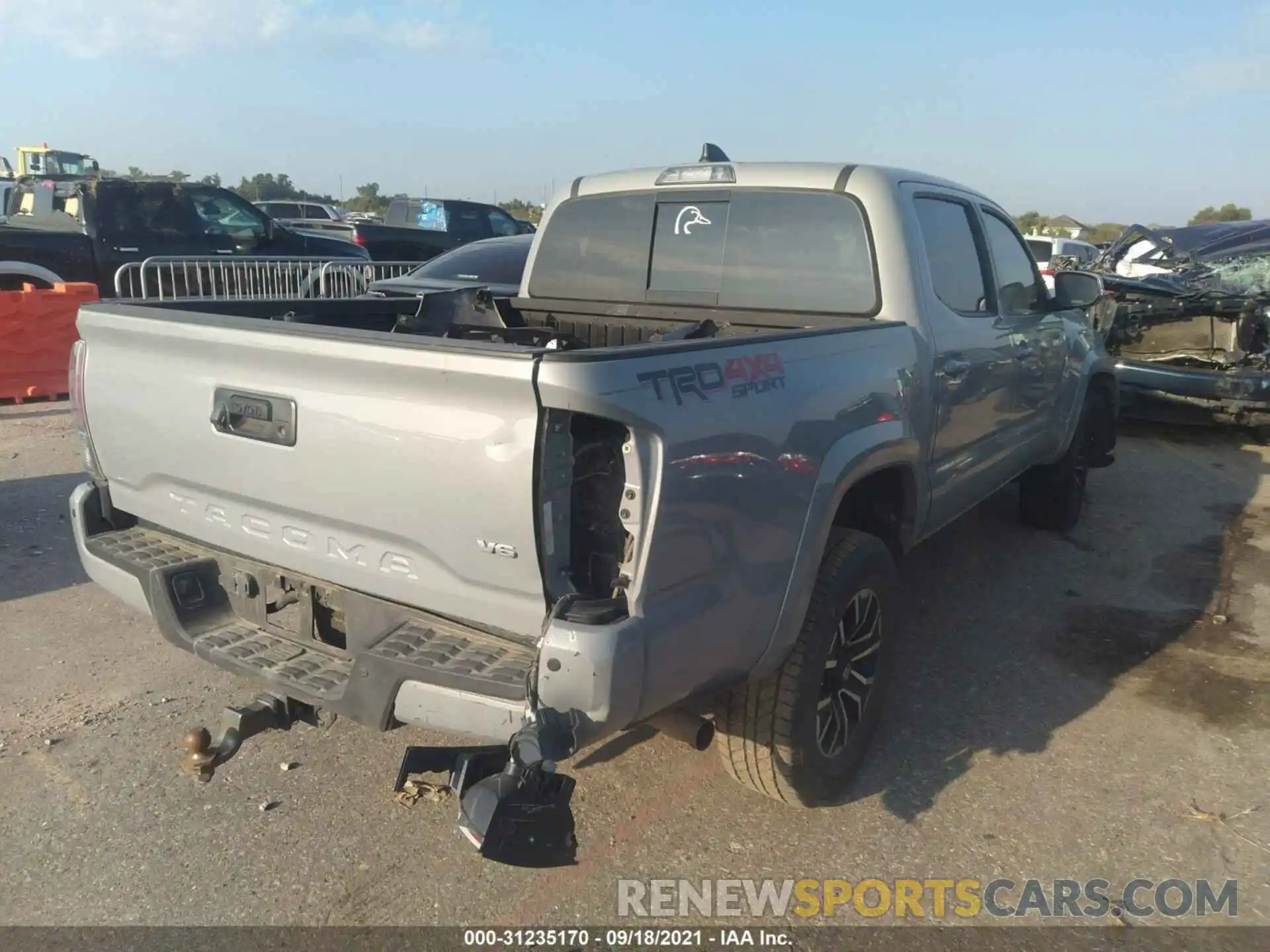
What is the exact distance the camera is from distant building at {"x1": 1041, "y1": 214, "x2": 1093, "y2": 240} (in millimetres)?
34656

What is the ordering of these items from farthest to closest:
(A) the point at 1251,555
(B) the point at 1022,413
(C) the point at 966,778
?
(A) the point at 1251,555, (B) the point at 1022,413, (C) the point at 966,778

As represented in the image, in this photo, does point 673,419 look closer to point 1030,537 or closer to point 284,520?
point 284,520

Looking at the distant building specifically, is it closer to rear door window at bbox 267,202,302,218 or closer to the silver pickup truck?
rear door window at bbox 267,202,302,218

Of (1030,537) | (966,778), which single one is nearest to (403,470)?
(966,778)

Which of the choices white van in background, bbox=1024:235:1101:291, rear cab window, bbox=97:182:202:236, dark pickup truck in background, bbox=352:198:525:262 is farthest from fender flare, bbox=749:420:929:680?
white van in background, bbox=1024:235:1101:291

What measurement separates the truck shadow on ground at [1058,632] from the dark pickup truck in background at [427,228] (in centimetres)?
1029

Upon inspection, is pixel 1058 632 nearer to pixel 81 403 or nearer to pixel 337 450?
pixel 337 450

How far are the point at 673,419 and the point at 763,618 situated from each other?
2.28ft

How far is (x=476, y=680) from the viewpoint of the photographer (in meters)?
2.35

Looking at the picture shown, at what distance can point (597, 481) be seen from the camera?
7.78 feet

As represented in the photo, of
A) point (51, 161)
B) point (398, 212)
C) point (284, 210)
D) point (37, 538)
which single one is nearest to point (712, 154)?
point (37, 538)

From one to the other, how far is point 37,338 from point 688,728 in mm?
8535

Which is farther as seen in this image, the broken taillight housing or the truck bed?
the broken taillight housing

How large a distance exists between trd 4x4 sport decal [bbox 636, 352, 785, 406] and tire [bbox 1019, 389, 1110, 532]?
12.7 ft
